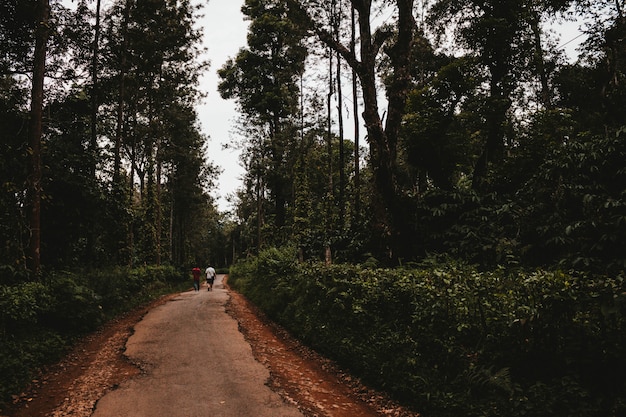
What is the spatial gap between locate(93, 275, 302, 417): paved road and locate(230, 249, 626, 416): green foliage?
5.63ft

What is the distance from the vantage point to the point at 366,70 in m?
11.5

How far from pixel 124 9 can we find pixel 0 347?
49.3ft

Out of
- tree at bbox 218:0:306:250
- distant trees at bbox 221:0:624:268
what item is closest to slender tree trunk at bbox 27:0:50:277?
distant trees at bbox 221:0:624:268

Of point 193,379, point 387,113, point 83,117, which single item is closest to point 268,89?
point 83,117

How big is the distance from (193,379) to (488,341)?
4.45 metres

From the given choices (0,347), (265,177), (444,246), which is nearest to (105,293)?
(0,347)

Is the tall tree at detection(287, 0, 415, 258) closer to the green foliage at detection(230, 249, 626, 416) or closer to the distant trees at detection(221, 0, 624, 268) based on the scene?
the distant trees at detection(221, 0, 624, 268)

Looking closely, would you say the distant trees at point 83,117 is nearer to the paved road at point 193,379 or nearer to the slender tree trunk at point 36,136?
the slender tree trunk at point 36,136

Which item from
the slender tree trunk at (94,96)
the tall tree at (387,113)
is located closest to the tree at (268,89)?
the slender tree trunk at (94,96)

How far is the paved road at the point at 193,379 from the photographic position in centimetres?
537

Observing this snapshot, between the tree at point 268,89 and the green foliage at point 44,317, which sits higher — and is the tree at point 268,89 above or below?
above

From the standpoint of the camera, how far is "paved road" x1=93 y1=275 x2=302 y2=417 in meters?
5.37

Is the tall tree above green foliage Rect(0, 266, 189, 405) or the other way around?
above

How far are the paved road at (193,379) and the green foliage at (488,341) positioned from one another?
1.72 meters
